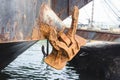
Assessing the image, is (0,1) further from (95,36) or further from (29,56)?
(29,56)

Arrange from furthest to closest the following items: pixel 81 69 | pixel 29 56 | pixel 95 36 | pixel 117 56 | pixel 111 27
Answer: pixel 29 56 < pixel 81 69 < pixel 117 56 < pixel 111 27 < pixel 95 36

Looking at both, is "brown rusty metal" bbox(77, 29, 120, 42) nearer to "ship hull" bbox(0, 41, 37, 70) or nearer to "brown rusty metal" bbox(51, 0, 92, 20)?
"brown rusty metal" bbox(51, 0, 92, 20)

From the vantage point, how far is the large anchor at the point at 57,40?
4.36 m

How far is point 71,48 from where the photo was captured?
14.4 ft

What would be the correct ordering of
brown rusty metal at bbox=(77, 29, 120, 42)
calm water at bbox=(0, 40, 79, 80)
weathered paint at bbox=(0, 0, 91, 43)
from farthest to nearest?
calm water at bbox=(0, 40, 79, 80) < brown rusty metal at bbox=(77, 29, 120, 42) < weathered paint at bbox=(0, 0, 91, 43)

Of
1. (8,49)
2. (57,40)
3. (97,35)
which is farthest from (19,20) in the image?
(97,35)

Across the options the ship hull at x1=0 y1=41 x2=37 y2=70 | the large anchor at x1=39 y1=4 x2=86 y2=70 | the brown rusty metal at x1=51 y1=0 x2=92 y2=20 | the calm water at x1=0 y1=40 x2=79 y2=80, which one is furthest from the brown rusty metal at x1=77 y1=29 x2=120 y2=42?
the large anchor at x1=39 y1=4 x2=86 y2=70

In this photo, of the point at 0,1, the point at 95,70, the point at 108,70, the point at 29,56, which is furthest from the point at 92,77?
the point at 0,1

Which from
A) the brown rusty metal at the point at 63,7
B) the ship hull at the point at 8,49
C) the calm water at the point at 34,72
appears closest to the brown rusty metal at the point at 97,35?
the brown rusty metal at the point at 63,7

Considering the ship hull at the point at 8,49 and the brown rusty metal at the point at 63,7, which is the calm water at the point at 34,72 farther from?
the brown rusty metal at the point at 63,7

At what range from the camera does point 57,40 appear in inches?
173

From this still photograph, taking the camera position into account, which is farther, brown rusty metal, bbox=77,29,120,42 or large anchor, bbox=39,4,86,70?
brown rusty metal, bbox=77,29,120,42

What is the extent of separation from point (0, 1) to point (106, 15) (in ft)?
22.1

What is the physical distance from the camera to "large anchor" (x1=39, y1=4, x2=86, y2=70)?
4363mm
